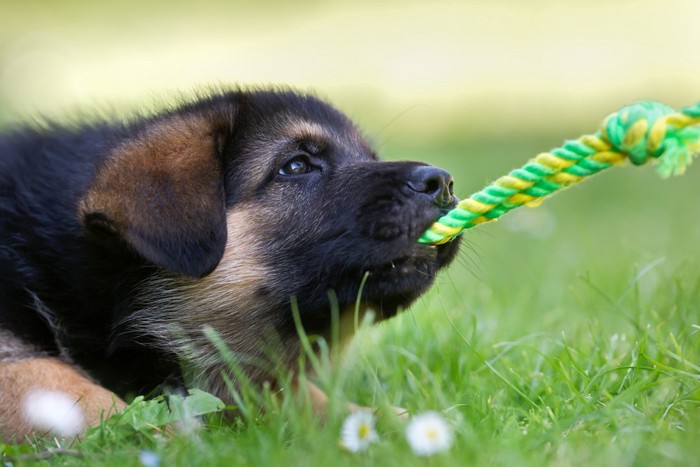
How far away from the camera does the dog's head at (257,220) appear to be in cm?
347

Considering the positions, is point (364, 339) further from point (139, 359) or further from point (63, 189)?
point (63, 189)

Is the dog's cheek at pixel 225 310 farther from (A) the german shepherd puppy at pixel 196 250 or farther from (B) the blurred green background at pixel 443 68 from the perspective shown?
(B) the blurred green background at pixel 443 68

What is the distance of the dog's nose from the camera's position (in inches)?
143

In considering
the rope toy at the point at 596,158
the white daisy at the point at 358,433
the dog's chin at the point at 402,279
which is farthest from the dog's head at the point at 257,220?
the white daisy at the point at 358,433

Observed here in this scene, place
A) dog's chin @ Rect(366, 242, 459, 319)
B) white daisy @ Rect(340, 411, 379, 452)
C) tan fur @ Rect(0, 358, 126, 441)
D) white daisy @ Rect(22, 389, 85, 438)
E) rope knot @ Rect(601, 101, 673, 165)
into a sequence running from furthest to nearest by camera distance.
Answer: dog's chin @ Rect(366, 242, 459, 319), tan fur @ Rect(0, 358, 126, 441), white daisy @ Rect(22, 389, 85, 438), rope knot @ Rect(601, 101, 673, 165), white daisy @ Rect(340, 411, 379, 452)

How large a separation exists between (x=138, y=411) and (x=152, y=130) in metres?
1.23

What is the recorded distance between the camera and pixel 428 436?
2609 mm

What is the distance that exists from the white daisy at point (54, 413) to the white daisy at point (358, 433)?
110 centimetres

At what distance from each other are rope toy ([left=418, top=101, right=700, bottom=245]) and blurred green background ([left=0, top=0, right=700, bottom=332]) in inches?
141

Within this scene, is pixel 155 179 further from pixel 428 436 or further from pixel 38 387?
pixel 428 436

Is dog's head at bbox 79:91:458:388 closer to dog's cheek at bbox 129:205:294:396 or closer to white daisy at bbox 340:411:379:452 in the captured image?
dog's cheek at bbox 129:205:294:396

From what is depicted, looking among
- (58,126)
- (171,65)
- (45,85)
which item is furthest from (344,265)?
(171,65)

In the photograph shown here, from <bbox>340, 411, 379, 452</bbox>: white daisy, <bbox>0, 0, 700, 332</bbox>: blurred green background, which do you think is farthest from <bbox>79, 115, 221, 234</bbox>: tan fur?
<bbox>0, 0, 700, 332</bbox>: blurred green background

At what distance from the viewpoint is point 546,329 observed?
184 inches
